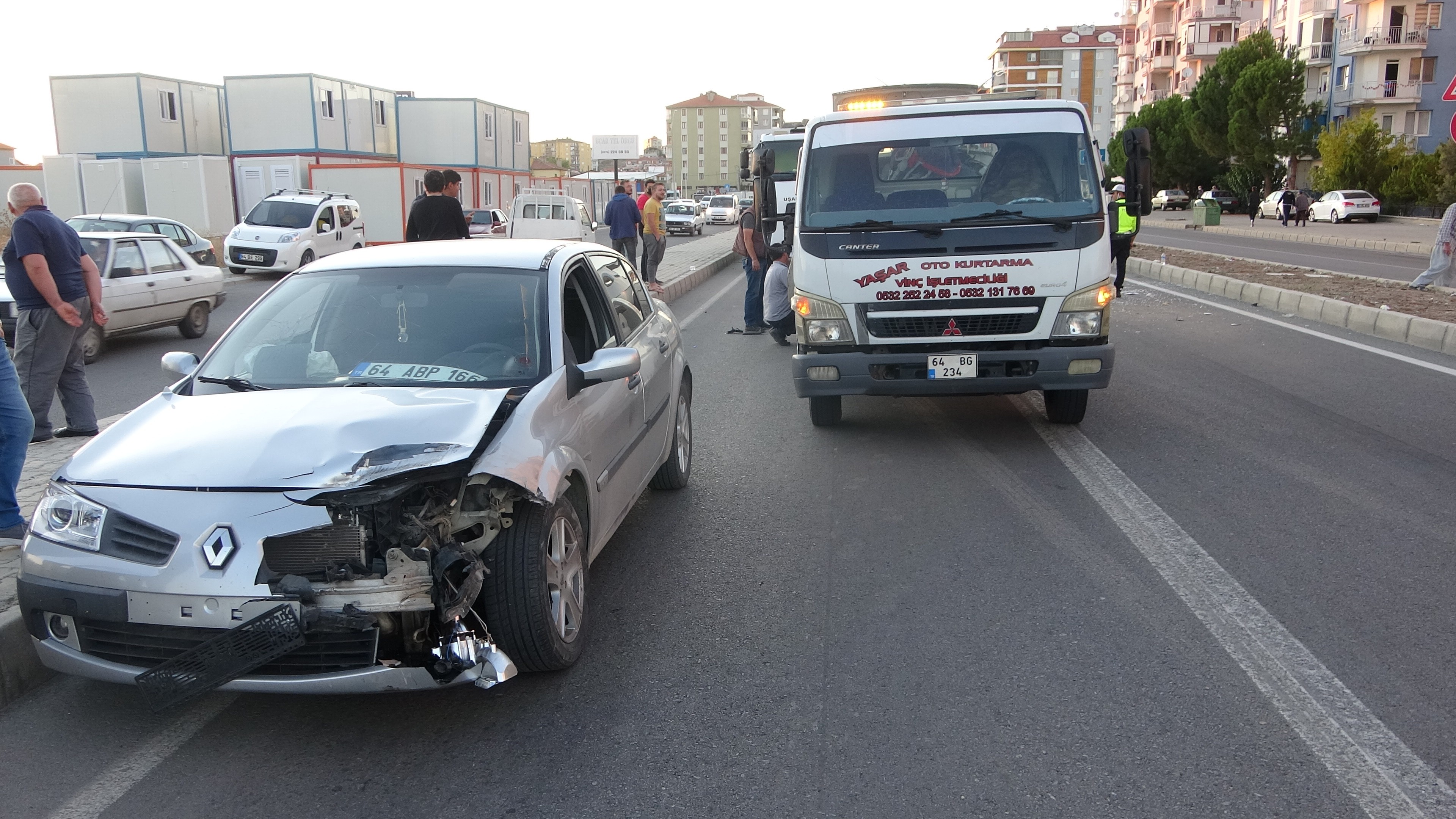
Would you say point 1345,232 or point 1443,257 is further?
point 1345,232

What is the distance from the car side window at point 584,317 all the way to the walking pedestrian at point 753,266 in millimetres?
8396

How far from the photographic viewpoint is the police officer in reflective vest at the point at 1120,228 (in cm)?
825

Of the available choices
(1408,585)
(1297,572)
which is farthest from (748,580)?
(1408,585)

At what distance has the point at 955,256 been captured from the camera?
274 inches

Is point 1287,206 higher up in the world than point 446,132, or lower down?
lower down

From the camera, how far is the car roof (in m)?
4.83

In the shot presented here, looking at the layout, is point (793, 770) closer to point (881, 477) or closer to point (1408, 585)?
point (1408, 585)

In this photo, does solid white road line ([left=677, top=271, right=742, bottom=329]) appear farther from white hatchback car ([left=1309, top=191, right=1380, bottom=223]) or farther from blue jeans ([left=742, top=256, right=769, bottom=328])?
white hatchback car ([left=1309, top=191, right=1380, bottom=223])

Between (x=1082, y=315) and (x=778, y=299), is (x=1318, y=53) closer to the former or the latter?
(x=778, y=299)

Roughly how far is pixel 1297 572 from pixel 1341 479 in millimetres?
1854

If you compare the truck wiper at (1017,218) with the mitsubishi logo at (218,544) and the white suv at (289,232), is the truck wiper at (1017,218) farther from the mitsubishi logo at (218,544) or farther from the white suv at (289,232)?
the white suv at (289,232)

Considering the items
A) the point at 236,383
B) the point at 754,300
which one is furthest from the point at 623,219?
the point at 236,383

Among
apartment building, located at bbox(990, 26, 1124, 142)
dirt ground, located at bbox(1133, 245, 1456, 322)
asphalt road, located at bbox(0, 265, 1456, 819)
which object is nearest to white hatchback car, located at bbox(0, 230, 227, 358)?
asphalt road, located at bbox(0, 265, 1456, 819)

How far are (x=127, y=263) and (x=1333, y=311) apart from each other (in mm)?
14323
